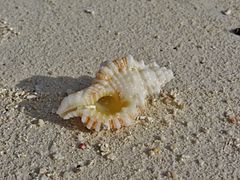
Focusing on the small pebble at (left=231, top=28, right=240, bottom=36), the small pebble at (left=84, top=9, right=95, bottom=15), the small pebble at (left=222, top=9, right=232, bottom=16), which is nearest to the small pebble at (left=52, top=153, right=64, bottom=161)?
the small pebble at (left=84, top=9, right=95, bottom=15)

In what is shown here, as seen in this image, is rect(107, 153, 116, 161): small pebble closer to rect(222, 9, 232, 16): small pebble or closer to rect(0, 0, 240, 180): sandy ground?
rect(0, 0, 240, 180): sandy ground

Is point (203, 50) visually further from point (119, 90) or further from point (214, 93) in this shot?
point (119, 90)

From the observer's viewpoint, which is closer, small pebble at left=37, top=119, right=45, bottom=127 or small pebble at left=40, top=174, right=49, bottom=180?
small pebble at left=40, top=174, right=49, bottom=180

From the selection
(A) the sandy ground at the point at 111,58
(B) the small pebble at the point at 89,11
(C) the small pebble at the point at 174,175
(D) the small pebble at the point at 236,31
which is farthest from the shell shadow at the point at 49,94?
(D) the small pebble at the point at 236,31

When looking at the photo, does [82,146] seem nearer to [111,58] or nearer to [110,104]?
[110,104]

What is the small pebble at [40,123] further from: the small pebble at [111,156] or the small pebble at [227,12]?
the small pebble at [227,12]

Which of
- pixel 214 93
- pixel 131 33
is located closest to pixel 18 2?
pixel 131 33

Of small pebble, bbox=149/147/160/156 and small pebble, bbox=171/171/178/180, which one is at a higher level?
small pebble, bbox=171/171/178/180

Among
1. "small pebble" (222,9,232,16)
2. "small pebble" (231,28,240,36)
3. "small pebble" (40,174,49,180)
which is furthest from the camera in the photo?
"small pebble" (222,9,232,16)

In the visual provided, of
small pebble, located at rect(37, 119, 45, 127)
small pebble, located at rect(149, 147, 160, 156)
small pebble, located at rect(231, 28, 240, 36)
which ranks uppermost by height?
small pebble, located at rect(231, 28, 240, 36)
